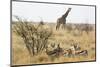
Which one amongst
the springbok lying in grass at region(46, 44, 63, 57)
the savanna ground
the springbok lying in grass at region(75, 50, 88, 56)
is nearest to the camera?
the savanna ground

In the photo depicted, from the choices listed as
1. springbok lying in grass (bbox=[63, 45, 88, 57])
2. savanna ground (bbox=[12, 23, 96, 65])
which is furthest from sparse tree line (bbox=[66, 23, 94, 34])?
springbok lying in grass (bbox=[63, 45, 88, 57])

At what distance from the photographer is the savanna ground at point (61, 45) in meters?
2.10

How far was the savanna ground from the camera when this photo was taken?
6.89 feet

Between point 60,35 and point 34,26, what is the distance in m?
0.30

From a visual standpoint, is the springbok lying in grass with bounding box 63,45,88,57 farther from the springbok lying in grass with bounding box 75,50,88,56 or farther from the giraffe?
the giraffe

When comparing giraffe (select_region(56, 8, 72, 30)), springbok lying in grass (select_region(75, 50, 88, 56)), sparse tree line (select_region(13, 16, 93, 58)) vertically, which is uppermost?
giraffe (select_region(56, 8, 72, 30))

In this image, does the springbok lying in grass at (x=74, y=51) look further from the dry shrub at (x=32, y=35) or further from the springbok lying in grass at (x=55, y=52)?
the dry shrub at (x=32, y=35)

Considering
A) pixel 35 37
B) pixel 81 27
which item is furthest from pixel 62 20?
pixel 35 37

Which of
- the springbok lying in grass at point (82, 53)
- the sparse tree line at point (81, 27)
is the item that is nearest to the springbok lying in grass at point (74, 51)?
the springbok lying in grass at point (82, 53)

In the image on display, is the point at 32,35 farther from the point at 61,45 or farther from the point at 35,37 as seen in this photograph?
the point at 61,45

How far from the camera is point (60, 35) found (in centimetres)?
227

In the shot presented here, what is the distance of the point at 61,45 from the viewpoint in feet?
7.47
